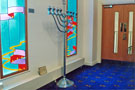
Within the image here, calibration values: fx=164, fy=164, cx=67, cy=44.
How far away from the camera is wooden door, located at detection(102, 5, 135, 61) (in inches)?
232

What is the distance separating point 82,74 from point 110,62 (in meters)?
1.77

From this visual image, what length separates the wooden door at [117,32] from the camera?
19.4 ft

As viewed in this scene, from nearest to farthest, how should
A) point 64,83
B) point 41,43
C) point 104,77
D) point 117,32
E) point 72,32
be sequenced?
1. point 41,43
2. point 64,83
3. point 104,77
4. point 72,32
5. point 117,32

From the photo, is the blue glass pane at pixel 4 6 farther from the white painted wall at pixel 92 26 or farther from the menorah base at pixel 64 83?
the white painted wall at pixel 92 26

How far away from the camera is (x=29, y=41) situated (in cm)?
342

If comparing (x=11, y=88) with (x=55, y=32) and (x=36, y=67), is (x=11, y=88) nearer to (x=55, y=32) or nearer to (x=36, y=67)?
(x=36, y=67)

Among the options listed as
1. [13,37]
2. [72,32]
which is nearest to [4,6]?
[13,37]

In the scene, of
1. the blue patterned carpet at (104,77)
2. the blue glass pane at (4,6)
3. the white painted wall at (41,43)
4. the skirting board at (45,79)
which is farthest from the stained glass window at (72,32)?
the blue glass pane at (4,6)

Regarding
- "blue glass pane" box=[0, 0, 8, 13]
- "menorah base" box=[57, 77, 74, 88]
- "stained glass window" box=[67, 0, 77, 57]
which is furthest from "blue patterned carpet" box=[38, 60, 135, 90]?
"blue glass pane" box=[0, 0, 8, 13]

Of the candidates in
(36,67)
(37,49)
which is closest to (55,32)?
(37,49)

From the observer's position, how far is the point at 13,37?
3.12 metres

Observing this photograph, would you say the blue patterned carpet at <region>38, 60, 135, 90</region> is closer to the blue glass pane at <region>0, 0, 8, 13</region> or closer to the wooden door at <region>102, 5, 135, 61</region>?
the wooden door at <region>102, 5, 135, 61</region>

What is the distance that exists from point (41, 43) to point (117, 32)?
11.1ft

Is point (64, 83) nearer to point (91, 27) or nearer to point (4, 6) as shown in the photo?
point (4, 6)
